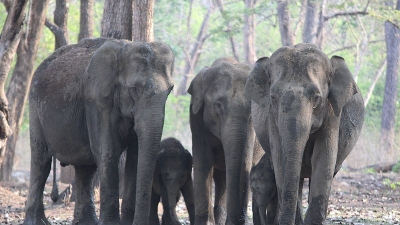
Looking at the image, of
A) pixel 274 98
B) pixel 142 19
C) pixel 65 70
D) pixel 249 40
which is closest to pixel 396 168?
pixel 249 40

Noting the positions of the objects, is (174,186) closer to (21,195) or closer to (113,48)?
(113,48)

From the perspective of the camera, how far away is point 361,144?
29797 millimetres

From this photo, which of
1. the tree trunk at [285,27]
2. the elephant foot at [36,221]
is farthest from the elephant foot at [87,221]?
the tree trunk at [285,27]

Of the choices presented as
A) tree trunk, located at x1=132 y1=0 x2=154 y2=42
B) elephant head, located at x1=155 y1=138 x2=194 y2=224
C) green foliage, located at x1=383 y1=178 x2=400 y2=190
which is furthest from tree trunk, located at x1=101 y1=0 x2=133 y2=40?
green foliage, located at x1=383 y1=178 x2=400 y2=190

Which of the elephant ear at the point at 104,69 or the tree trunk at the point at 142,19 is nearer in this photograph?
the elephant ear at the point at 104,69

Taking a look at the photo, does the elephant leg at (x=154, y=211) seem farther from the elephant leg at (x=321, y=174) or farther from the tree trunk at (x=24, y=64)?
the tree trunk at (x=24, y=64)

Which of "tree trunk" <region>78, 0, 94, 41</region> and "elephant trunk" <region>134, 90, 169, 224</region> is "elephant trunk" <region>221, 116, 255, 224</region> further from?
"tree trunk" <region>78, 0, 94, 41</region>

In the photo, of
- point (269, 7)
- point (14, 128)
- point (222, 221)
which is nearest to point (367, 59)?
point (269, 7)

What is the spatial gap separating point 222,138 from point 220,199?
4.65 ft

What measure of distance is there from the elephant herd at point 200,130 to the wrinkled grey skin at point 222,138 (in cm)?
1

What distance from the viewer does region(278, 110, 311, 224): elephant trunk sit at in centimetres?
846

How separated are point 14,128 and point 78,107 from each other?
30.4ft

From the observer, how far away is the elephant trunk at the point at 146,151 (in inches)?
369

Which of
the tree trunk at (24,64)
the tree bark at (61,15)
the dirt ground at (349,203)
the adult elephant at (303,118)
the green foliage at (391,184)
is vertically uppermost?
the tree bark at (61,15)
